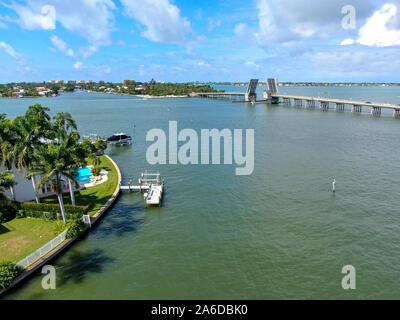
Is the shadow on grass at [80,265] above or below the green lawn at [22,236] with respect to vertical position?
below

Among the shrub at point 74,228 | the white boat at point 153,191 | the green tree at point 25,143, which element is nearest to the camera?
the shrub at point 74,228

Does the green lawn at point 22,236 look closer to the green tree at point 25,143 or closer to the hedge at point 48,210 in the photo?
the hedge at point 48,210

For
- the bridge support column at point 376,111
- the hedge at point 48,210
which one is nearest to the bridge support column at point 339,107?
the bridge support column at point 376,111

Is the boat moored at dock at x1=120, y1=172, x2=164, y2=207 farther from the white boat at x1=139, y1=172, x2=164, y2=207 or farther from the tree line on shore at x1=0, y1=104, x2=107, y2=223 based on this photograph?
the tree line on shore at x1=0, y1=104, x2=107, y2=223

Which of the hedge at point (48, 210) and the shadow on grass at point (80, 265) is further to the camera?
the hedge at point (48, 210)

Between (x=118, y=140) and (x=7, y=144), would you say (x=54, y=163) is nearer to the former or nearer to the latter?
(x=7, y=144)

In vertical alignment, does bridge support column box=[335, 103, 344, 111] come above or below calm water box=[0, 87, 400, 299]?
above

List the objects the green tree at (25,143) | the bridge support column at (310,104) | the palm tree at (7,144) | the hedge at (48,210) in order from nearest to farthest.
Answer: the green tree at (25,143) → the hedge at (48,210) → the palm tree at (7,144) → the bridge support column at (310,104)

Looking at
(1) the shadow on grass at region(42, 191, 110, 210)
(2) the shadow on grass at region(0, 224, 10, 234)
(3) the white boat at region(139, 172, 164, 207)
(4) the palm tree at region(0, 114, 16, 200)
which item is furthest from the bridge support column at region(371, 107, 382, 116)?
(2) the shadow on grass at region(0, 224, 10, 234)
